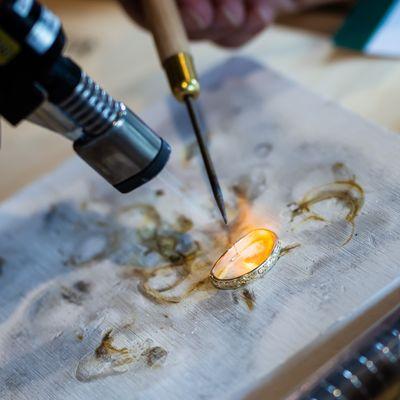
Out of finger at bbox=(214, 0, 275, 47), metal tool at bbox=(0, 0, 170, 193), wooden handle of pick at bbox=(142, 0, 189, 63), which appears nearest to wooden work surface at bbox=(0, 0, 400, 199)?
finger at bbox=(214, 0, 275, 47)

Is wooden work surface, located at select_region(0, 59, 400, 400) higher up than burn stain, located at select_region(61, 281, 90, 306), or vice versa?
burn stain, located at select_region(61, 281, 90, 306)

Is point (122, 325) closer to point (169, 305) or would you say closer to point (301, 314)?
point (169, 305)

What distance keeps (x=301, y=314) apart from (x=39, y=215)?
1.04ft

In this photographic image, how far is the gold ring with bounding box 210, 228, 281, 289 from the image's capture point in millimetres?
442

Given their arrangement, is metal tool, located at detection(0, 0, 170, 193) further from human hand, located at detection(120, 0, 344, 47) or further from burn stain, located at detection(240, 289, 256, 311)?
human hand, located at detection(120, 0, 344, 47)

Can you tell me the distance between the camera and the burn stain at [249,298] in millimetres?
428

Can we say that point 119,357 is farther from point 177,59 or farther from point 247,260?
point 177,59

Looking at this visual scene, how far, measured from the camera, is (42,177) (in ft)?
2.12

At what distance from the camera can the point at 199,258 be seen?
485 millimetres

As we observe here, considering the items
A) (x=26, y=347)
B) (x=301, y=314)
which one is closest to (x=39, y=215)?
(x=26, y=347)

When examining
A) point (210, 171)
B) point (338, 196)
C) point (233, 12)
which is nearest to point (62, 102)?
point (210, 171)

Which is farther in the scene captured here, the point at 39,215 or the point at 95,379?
the point at 39,215

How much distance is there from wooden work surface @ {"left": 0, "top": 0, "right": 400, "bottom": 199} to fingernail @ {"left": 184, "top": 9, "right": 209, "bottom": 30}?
0.11 meters

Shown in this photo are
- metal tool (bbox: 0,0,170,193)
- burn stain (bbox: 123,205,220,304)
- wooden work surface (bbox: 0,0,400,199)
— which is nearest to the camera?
metal tool (bbox: 0,0,170,193)
